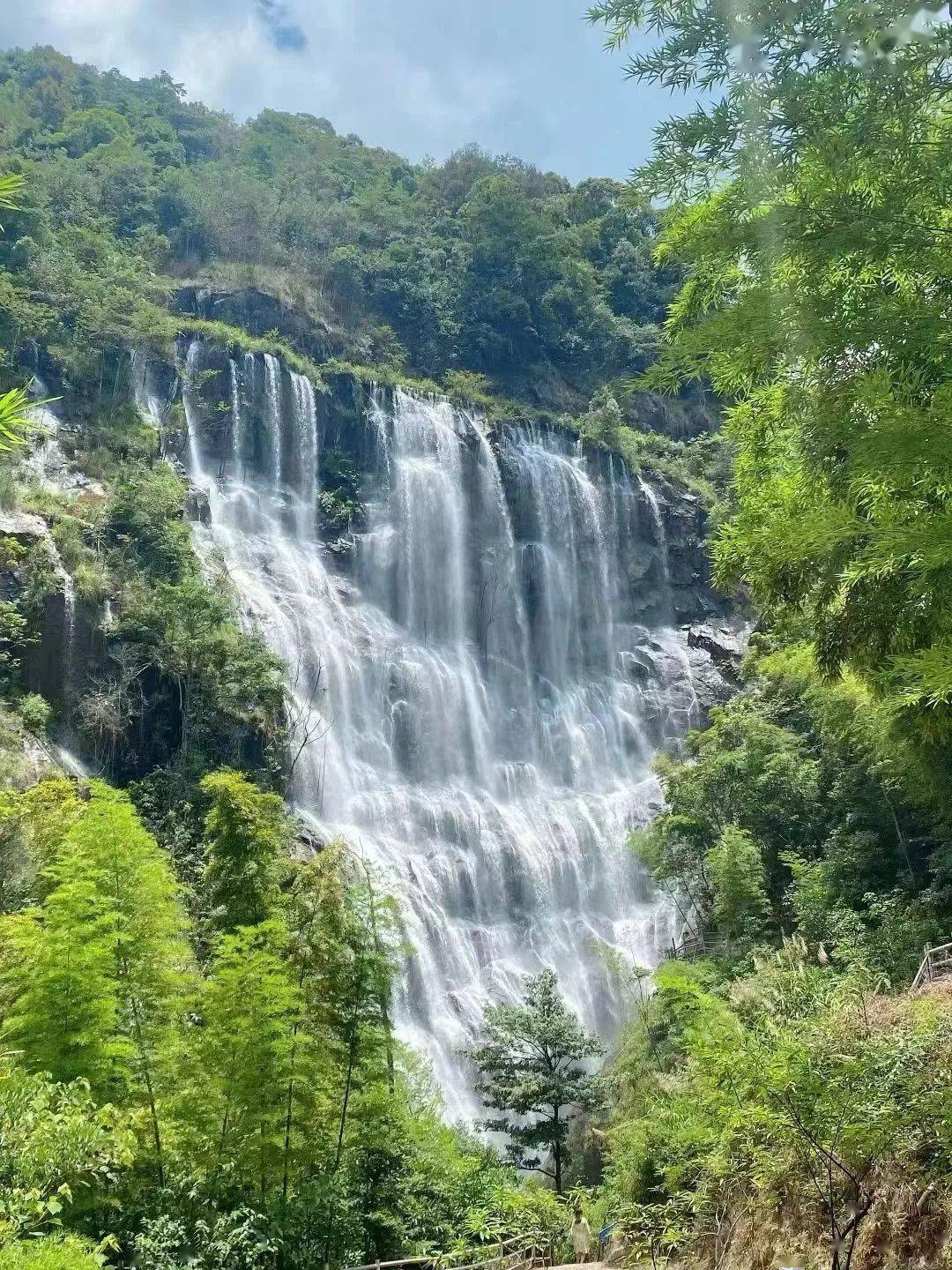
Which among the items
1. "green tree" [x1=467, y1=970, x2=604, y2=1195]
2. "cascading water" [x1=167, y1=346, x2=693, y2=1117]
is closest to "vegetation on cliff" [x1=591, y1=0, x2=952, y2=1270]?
"green tree" [x1=467, y1=970, x2=604, y2=1195]

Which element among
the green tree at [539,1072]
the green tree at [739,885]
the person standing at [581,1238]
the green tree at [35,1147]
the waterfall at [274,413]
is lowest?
the green tree at [539,1072]

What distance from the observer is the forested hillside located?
428cm

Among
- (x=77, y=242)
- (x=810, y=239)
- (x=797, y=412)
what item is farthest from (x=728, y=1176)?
(x=77, y=242)

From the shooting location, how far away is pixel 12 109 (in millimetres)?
51031

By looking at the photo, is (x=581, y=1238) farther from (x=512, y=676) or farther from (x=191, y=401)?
(x=191, y=401)

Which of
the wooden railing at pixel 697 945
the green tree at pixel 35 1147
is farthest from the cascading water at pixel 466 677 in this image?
the green tree at pixel 35 1147

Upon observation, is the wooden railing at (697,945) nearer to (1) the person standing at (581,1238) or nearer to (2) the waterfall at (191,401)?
(1) the person standing at (581,1238)

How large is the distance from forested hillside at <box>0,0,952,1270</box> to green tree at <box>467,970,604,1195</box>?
0.10 m

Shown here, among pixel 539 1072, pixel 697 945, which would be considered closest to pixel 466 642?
pixel 697 945

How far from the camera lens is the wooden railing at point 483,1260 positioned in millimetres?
8680

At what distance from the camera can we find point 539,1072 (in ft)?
55.6

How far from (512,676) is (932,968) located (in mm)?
22220

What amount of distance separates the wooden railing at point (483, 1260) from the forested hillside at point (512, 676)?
225 mm

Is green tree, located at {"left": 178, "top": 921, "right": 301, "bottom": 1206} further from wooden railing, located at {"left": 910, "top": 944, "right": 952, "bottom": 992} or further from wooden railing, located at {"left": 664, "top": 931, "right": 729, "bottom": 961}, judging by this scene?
wooden railing, located at {"left": 664, "top": 931, "right": 729, "bottom": 961}
